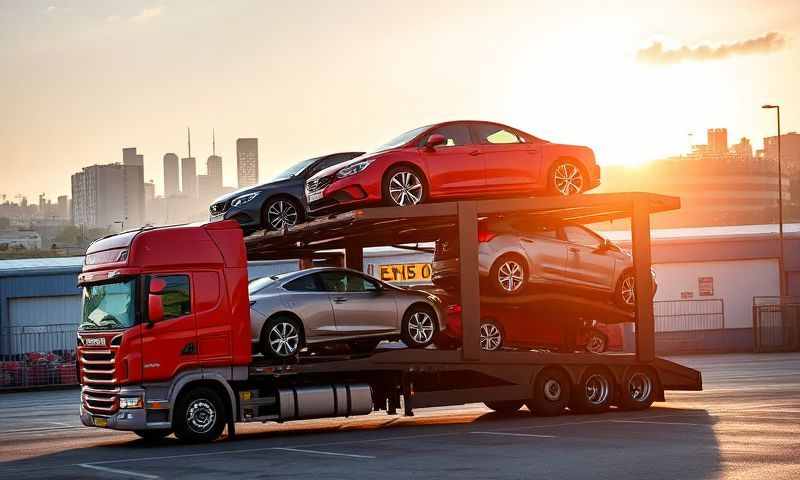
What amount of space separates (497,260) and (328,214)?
2760 millimetres

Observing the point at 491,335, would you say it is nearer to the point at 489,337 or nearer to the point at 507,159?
the point at 489,337

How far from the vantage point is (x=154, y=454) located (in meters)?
16.2

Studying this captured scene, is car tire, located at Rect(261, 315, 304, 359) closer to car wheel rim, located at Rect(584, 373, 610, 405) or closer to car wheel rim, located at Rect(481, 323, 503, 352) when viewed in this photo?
car wheel rim, located at Rect(481, 323, 503, 352)

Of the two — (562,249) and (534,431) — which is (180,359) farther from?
(562,249)

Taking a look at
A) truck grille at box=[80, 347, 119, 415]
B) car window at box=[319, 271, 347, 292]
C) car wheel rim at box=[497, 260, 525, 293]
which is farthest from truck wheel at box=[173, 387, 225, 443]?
car wheel rim at box=[497, 260, 525, 293]

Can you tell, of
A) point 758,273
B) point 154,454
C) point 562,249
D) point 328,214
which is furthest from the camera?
point 758,273

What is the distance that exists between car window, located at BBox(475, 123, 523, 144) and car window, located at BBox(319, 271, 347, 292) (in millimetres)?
2971

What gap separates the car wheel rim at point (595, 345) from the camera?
21.0 meters

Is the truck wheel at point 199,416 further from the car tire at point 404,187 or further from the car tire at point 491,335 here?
the car tire at point 491,335

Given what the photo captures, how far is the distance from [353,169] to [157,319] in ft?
12.0

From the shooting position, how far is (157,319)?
1686 centimetres

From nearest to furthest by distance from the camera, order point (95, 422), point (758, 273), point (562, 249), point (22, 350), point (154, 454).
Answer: point (154, 454), point (95, 422), point (562, 249), point (22, 350), point (758, 273)

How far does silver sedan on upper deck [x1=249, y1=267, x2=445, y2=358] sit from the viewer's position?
18.0m

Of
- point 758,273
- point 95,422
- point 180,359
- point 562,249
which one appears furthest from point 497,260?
point 758,273
